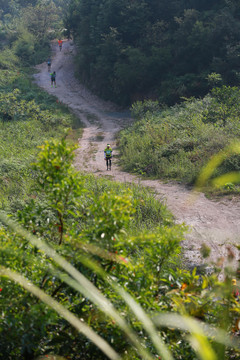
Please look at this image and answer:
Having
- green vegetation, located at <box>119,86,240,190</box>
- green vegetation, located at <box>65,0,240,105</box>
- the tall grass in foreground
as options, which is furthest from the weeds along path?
green vegetation, located at <box>65,0,240,105</box>

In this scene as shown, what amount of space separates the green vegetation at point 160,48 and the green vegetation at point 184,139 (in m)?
4.27

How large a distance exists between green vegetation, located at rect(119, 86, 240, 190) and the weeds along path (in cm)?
78

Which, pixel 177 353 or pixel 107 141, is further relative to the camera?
pixel 107 141

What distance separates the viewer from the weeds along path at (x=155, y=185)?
7449 millimetres

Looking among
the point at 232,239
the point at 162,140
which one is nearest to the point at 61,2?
the point at 162,140

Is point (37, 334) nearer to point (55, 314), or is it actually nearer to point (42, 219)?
point (55, 314)

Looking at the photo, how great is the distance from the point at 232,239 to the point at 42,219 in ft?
17.8

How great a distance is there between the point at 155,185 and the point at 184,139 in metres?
3.46

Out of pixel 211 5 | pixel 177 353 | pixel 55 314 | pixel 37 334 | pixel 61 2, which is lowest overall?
pixel 177 353

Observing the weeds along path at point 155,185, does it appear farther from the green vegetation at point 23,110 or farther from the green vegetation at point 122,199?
the green vegetation at point 23,110

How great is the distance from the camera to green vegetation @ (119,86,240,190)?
40.2 feet

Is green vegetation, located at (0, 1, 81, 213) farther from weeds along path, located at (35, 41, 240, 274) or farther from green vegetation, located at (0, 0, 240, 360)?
weeds along path, located at (35, 41, 240, 274)

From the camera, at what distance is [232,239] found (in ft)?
24.8

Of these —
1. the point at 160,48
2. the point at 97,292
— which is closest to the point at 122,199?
the point at 97,292
